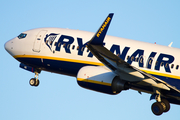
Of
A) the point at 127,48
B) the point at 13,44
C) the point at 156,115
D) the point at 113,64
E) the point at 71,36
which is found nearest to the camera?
the point at 113,64

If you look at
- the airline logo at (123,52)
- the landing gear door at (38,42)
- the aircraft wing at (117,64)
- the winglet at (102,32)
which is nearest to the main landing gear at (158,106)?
the aircraft wing at (117,64)

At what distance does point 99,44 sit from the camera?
746 inches

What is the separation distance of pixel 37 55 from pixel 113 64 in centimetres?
1008

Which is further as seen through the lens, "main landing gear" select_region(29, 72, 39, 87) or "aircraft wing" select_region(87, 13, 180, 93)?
"main landing gear" select_region(29, 72, 39, 87)

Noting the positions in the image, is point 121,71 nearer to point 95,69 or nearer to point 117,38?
point 95,69

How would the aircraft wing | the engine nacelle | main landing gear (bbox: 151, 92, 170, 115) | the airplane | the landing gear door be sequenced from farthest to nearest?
the landing gear door → main landing gear (bbox: 151, 92, 170, 115) → the engine nacelle → the airplane → the aircraft wing

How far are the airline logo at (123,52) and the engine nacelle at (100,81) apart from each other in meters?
2.56

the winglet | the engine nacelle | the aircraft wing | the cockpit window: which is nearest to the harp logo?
the cockpit window

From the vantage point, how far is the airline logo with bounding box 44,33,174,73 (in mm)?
25006

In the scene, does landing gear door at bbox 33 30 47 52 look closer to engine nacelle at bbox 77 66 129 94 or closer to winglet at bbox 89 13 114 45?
engine nacelle at bbox 77 66 129 94

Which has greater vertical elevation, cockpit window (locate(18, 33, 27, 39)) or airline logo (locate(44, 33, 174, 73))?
cockpit window (locate(18, 33, 27, 39))

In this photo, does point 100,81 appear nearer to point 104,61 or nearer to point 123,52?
point 104,61

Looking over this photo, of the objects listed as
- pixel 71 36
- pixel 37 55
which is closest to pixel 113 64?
pixel 71 36

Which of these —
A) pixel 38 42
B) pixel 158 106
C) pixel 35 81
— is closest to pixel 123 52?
pixel 158 106
